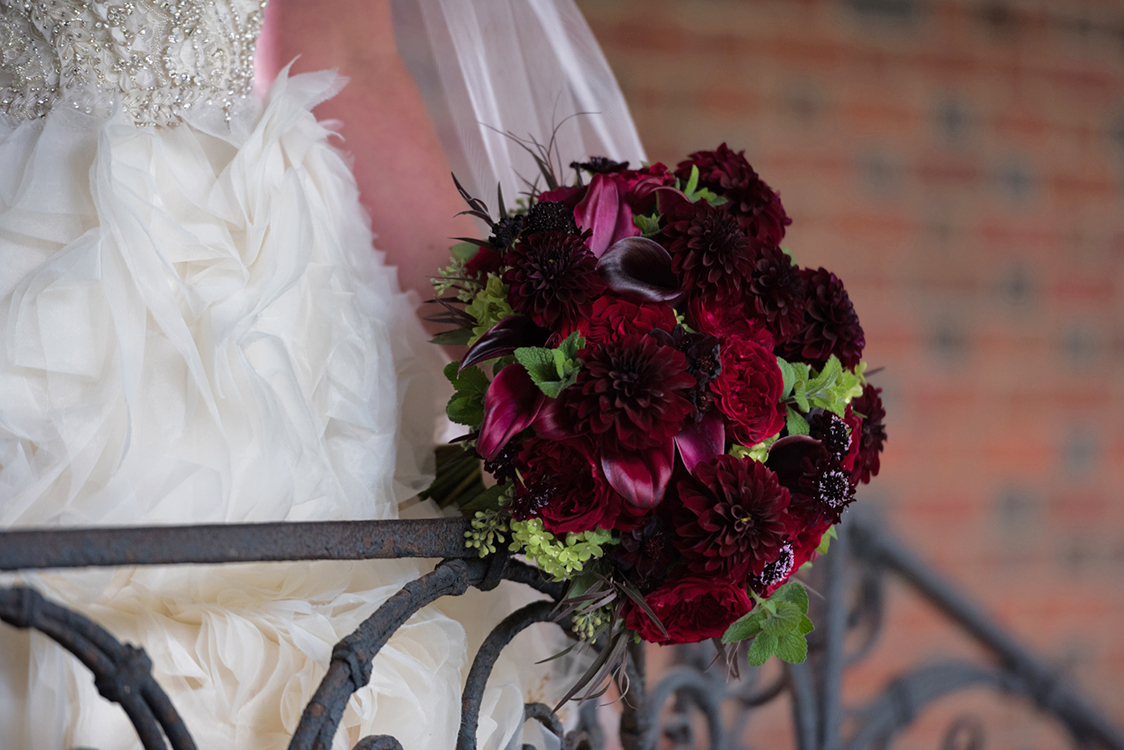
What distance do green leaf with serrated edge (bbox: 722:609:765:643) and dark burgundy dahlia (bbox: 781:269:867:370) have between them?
8.5 inches

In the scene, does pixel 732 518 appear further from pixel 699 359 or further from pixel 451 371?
pixel 451 371

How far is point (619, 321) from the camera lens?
59cm

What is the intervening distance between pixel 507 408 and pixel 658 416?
11 centimetres

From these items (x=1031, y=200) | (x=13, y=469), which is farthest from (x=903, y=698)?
(x=13, y=469)

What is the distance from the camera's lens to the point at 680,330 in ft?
1.90

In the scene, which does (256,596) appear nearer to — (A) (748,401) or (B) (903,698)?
(A) (748,401)

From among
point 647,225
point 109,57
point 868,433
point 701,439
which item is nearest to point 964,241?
point 868,433

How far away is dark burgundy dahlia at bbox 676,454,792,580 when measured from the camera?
0.55 m

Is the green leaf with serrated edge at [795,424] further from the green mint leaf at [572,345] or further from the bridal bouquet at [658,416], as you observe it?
the green mint leaf at [572,345]

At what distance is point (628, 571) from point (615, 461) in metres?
0.10

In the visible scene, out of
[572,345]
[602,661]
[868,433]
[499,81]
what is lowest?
[602,661]

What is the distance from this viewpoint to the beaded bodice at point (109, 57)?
712 mm

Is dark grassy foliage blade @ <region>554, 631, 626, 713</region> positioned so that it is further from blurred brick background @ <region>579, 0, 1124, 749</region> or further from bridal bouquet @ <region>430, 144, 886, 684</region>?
blurred brick background @ <region>579, 0, 1124, 749</region>

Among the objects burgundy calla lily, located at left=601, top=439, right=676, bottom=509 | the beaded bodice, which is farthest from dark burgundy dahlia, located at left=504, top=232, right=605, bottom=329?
the beaded bodice
